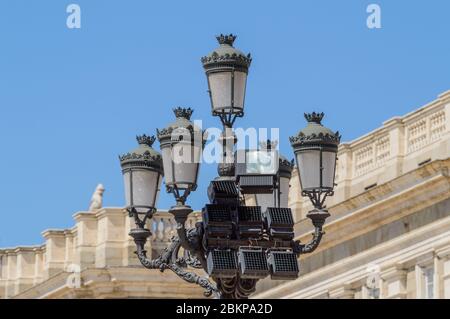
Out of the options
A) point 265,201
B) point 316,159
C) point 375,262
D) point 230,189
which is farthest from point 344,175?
point 230,189

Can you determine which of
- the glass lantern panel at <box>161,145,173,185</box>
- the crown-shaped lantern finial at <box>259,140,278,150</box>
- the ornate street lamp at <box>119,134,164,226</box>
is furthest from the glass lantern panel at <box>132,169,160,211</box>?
the crown-shaped lantern finial at <box>259,140,278,150</box>

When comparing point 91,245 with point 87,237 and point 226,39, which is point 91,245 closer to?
point 87,237

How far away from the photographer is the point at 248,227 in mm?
26297

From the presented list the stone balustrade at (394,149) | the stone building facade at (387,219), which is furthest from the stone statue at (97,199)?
the stone balustrade at (394,149)

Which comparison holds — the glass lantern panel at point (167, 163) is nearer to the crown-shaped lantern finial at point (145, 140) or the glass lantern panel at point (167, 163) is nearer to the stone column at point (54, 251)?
the crown-shaped lantern finial at point (145, 140)

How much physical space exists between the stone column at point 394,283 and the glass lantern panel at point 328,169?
73.8ft

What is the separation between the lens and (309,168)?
27.2 meters

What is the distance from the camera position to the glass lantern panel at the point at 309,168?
27.1 m

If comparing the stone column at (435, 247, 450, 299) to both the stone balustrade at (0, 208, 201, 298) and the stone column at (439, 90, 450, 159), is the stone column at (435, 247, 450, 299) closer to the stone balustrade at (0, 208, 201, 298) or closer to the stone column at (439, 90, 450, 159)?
the stone column at (439, 90, 450, 159)

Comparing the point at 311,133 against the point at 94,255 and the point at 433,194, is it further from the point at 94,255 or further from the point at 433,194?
the point at 94,255

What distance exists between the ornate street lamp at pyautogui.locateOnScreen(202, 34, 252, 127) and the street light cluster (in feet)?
0.03

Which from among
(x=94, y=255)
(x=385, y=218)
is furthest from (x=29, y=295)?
(x=385, y=218)

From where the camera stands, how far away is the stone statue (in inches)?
2697

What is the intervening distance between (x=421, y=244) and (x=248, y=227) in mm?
22984
